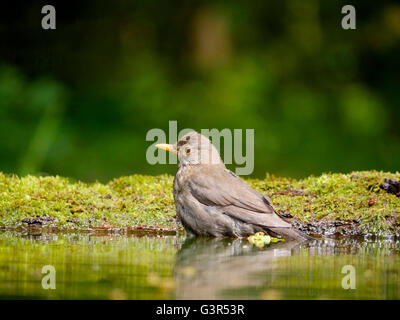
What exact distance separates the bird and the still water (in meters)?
0.19

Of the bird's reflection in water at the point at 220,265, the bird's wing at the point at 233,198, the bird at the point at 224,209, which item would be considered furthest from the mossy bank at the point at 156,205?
the bird's reflection in water at the point at 220,265

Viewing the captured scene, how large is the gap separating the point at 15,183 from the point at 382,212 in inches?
144

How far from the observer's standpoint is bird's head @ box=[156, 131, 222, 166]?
6.98 meters

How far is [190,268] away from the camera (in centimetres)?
465

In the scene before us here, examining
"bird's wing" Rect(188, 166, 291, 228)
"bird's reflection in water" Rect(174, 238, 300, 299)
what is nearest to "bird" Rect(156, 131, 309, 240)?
"bird's wing" Rect(188, 166, 291, 228)

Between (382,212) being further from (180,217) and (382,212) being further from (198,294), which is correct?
(198,294)

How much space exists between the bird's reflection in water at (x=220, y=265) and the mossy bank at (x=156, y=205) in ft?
2.39

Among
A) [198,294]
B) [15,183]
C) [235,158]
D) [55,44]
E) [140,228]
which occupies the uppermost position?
[55,44]

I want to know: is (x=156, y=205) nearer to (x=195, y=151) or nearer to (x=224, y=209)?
(x=195, y=151)

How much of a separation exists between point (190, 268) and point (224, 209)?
5.89 ft

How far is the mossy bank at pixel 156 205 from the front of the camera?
657cm

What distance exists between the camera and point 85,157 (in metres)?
10.9

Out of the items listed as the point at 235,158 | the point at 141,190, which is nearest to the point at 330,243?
the point at 141,190

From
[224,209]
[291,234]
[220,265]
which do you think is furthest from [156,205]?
[220,265]
